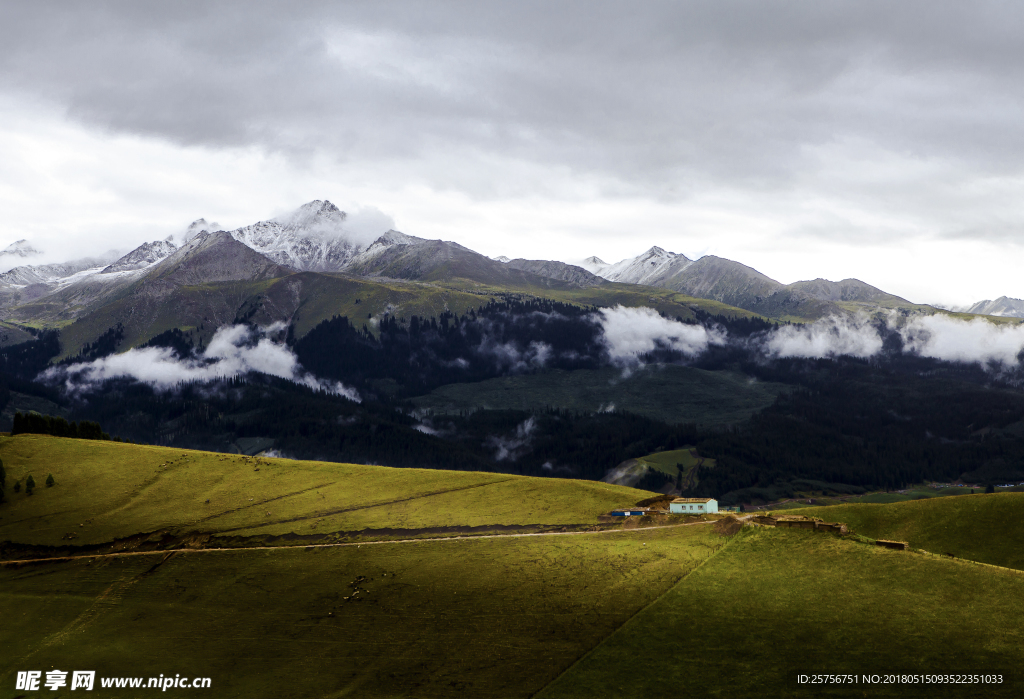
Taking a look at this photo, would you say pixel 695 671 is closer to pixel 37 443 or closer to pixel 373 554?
pixel 373 554

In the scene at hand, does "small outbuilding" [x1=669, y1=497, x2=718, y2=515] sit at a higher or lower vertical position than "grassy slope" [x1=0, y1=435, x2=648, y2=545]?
higher

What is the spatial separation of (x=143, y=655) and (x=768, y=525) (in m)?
88.8

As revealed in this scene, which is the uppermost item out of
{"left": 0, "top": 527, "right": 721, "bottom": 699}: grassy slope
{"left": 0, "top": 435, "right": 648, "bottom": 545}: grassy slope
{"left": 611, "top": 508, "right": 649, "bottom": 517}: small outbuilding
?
{"left": 611, "top": 508, "right": 649, "bottom": 517}: small outbuilding

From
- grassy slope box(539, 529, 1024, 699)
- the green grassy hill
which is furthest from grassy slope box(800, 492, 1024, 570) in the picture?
grassy slope box(539, 529, 1024, 699)

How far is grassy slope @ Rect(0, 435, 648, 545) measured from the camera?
132 meters

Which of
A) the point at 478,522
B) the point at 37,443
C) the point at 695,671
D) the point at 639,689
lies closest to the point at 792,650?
the point at 695,671

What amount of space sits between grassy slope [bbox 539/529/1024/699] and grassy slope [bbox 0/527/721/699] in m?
5.54

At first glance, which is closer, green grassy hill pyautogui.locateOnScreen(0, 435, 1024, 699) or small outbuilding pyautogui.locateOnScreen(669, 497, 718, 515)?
green grassy hill pyautogui.locateOnScreen(0, 435, 1024, 699)

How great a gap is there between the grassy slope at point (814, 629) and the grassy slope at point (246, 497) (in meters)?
37.8

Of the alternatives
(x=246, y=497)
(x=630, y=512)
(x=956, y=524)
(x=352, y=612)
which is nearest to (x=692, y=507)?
(x=630, y=512)

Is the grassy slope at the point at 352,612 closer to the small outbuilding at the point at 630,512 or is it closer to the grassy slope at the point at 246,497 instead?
the small outbuilding at the point at 630,512

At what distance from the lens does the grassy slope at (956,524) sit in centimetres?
11619

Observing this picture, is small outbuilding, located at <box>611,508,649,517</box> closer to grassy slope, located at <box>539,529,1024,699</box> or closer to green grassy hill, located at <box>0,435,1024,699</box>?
green grassy hill, located at <box>0,435,1024,699</box>

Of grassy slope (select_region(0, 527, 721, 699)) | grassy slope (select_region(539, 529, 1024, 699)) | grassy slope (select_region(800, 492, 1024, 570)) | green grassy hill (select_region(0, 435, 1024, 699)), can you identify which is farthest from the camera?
grassy slope (select_region(800, 492, 1024, 570))
